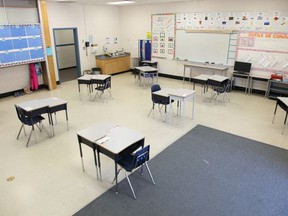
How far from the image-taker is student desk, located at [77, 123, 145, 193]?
339 centimetres

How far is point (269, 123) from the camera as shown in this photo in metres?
5.91

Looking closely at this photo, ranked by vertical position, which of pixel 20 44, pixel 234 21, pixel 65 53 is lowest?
pixel 65 53

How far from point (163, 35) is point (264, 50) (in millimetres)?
4268

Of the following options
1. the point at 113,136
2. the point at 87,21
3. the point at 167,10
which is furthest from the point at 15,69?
the point at 167,10

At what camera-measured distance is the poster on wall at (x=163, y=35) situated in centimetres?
980

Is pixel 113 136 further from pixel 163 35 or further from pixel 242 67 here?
pixel 163 35

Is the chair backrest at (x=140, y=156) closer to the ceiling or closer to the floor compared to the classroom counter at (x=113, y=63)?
closer to the floor

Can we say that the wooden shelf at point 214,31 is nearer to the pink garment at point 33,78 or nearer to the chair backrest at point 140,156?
the pink garment at point 33,78

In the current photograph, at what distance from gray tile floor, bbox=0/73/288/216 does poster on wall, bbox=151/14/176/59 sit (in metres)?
2.13

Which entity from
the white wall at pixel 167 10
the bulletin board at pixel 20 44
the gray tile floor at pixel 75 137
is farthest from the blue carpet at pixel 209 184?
the bulletin board at pixel 20 44

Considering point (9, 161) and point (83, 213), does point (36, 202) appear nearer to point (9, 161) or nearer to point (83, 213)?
point (83, 213)

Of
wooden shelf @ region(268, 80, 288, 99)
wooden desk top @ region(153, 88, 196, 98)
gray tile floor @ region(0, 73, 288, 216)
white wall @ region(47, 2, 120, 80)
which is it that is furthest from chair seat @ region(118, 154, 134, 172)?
white wall @ region(47, 2, 120, 80)

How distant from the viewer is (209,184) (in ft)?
12.3

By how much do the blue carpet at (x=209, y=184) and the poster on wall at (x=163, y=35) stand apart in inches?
242
